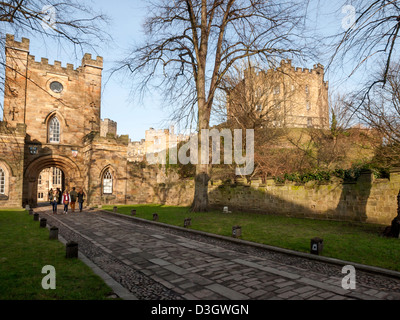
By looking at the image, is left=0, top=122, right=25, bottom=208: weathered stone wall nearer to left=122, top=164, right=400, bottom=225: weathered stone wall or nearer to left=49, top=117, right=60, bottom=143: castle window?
left=49, top=117, right=60, bottom=143: castle window

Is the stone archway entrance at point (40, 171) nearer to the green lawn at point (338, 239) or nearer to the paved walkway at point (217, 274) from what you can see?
the green lawn at point (338, 239)

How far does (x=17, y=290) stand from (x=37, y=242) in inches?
184

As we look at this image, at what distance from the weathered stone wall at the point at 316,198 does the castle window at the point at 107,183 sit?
7154 millimetres

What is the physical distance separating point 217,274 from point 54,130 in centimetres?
2830

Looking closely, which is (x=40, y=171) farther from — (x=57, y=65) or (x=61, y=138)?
(x=57, y=65)

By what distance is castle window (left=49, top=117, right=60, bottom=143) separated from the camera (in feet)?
93.8

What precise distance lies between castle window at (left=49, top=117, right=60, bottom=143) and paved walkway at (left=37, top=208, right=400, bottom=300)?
2329cm

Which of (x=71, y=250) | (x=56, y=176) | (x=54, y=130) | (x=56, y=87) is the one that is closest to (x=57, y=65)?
(x=56, y=87)

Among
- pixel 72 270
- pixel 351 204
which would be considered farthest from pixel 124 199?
pixel 72 270

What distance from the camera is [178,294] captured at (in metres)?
4.57

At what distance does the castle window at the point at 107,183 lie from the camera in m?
26.6

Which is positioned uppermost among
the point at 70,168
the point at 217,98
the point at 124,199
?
the point at 217,98
